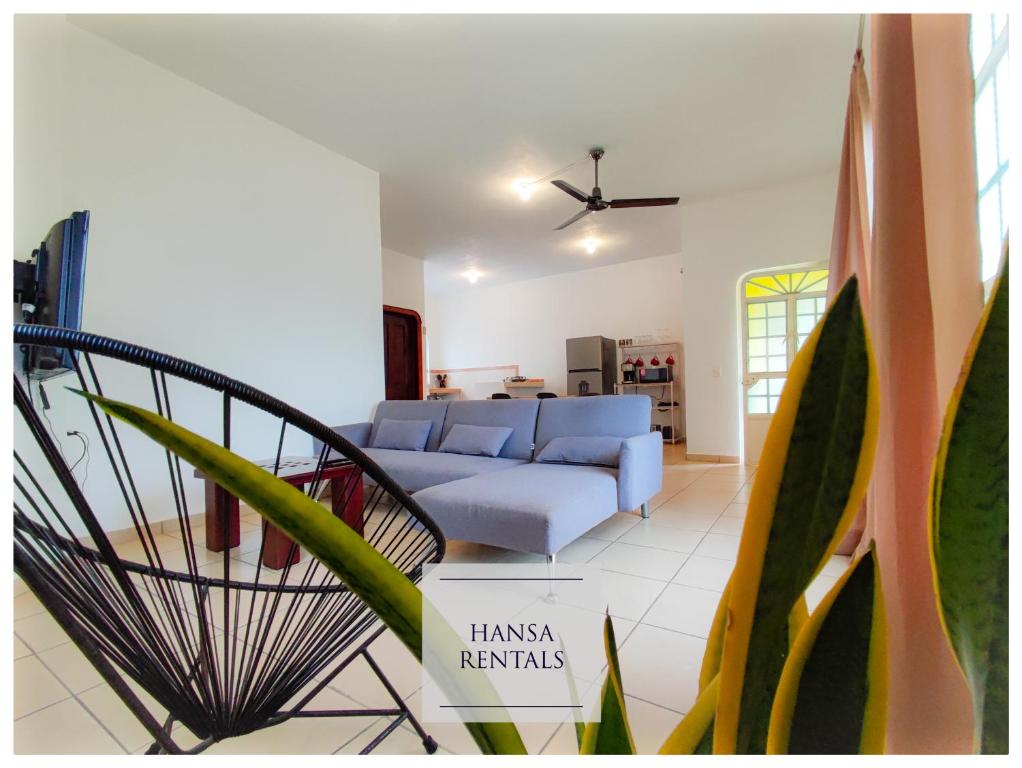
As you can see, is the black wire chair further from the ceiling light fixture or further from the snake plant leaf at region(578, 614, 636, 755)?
the ceiling light fixture

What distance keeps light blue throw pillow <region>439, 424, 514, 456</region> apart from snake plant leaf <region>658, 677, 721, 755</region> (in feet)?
9.14

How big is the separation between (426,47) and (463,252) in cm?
377

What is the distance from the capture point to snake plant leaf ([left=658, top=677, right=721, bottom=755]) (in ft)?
1.24

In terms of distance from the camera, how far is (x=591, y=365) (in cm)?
697

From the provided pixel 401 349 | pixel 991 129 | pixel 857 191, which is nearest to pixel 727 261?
pixel 991 129

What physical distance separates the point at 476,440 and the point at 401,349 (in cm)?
348

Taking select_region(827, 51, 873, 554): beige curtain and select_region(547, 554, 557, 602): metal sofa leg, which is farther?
select_region(547, 554, 557, 602): metal sofa leg

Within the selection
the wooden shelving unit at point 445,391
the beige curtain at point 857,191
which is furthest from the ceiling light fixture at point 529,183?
the wooden shelving unit at point 445,391

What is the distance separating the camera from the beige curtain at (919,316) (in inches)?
15.8

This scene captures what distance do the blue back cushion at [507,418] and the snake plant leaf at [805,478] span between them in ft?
9.58

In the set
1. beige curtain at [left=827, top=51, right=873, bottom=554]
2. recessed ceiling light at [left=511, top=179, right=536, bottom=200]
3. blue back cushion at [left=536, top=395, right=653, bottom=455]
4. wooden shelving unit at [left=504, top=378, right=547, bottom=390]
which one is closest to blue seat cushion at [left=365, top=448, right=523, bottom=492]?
blue back cushion at [left=536, top=395, right=653, bottom=455]

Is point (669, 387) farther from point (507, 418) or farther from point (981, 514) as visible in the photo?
point (981, 514)

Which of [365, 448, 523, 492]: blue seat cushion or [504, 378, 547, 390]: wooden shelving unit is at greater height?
[504, 378, 547, 390]: wooden shelving unit

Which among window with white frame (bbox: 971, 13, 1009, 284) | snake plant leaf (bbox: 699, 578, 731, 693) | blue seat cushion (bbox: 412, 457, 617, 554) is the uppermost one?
window with white frame (bbox: 971, 13, 1009, 284)
